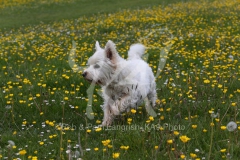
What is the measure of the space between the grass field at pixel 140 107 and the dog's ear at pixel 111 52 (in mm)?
1004

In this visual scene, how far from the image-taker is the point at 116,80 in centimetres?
620

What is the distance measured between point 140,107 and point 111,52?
1227mm

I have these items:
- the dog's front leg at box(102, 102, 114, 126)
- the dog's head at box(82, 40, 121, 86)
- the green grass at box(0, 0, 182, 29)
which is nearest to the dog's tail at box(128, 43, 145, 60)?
the dog's head at box(82, 40, 121, 86)

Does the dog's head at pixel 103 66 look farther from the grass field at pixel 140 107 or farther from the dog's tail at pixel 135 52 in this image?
the dog's tail at pixel 135 52

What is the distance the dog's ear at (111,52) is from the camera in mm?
5902

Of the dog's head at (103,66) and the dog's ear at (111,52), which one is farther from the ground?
the dog's ear at (111,52)

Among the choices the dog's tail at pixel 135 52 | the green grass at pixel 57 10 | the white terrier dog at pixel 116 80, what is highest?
the green grass at pixel 57 10

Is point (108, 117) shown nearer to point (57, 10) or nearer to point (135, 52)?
point (135, 52)

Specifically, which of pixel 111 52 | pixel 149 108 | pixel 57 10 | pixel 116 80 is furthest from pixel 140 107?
pixel 57 10

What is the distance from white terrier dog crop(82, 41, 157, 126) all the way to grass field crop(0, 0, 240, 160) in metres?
0.21

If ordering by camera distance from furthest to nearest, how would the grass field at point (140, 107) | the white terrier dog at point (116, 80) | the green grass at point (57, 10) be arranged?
1. the green grass at point (57, 10)
2. the white terrier dog at point (116, 80)
3. the grass field at point (140, 107)

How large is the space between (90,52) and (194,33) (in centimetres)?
463

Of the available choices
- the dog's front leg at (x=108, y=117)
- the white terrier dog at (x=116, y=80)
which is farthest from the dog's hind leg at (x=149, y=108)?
the dog's front leg at (x=108, y=117)

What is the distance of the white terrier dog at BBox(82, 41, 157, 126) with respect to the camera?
5.96 metres
